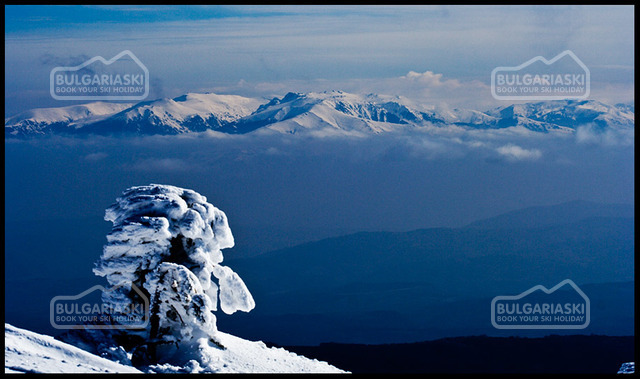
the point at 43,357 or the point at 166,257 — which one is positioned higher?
the point at 166,257

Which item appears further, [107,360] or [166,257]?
[166,257]

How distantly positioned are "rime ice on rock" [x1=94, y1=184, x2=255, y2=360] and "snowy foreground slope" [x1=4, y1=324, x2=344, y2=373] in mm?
1408

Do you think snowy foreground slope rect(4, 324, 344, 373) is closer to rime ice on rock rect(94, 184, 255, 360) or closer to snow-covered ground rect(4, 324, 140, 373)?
snow-covered ground rect(4, 324, 140, 373)

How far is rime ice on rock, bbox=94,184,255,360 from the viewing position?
72.1ft

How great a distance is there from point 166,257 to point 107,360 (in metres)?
4.32

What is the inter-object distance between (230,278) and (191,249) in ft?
6.27

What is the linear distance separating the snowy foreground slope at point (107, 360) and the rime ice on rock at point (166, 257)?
141 cm

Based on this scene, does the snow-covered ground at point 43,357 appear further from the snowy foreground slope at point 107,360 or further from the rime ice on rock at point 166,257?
the rime ice on rock at point 166,257

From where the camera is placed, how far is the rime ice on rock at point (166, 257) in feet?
72.1

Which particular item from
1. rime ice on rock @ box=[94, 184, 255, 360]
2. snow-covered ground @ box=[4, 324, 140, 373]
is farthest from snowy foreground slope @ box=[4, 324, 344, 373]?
rime ice on rock @ box=[94, 184, 255, 360]

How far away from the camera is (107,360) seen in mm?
19344

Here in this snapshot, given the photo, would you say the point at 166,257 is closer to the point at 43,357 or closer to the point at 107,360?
the point at 107,360

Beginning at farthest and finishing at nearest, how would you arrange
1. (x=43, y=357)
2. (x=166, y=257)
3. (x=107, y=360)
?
(x=166, y=257)
(x=107, y=360)
(x=43, y=357)

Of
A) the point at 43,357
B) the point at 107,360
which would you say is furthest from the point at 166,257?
the point at 43,357
